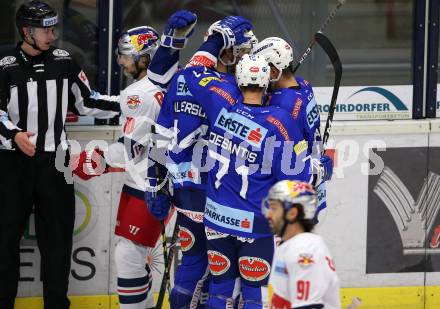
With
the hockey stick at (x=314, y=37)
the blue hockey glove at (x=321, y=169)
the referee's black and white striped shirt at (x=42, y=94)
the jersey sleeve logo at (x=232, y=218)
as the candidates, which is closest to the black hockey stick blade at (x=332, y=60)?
the hockey stick at (x=314, y=37)

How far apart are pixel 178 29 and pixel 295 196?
203 centimetres

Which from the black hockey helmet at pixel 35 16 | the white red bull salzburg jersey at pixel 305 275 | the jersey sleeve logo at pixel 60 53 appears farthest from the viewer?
the jersey sleeve logo at pixel 60 53

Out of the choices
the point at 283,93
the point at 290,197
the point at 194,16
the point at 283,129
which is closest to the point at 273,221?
the point at 290,197

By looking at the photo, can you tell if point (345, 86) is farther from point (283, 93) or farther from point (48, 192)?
point (48, 192)

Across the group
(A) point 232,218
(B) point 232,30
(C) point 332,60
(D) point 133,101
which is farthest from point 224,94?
(C) point 332,60

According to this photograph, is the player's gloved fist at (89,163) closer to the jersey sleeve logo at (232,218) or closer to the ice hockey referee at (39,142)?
the ice hockey referee at (39,142)

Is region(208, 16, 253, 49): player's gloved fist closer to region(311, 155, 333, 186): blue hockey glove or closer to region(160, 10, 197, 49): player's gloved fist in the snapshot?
region(160, 10, 197, 49): player's gloved fist

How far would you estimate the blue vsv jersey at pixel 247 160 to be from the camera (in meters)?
5.97

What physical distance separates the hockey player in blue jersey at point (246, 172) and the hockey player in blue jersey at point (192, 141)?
22cm

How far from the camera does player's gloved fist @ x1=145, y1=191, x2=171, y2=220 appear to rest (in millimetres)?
6707

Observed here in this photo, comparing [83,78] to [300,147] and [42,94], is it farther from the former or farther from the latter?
[300,147]

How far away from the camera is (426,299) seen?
25.1 ft

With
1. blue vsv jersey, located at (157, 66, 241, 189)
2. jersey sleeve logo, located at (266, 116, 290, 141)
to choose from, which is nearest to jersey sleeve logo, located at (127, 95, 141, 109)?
blue vsv jersey, located at (157, 66, 241, 189)

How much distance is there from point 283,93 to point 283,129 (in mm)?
415
